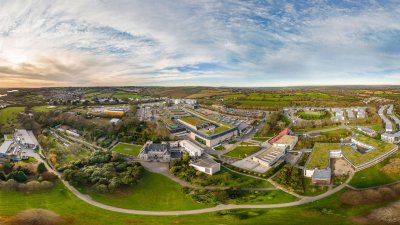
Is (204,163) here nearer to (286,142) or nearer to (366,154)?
(286,142)

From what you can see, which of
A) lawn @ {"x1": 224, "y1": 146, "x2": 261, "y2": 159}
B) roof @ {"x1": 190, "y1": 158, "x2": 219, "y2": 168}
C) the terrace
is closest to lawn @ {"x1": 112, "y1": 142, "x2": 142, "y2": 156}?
roof @ {"x1": 190, "y1": 158, "x2": 219, "y2": 168}

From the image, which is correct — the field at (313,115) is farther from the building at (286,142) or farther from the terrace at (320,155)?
the terrace at (320,155)

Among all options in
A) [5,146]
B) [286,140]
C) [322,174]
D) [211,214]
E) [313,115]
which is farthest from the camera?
[313,115]

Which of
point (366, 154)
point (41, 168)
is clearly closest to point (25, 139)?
point (41, 168)

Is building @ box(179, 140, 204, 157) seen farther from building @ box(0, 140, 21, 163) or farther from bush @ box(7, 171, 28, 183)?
building @ box(0, 140, 21, 163)

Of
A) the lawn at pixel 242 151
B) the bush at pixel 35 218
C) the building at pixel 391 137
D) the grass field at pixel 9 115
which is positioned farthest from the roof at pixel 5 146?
the building at pixel 391 137
